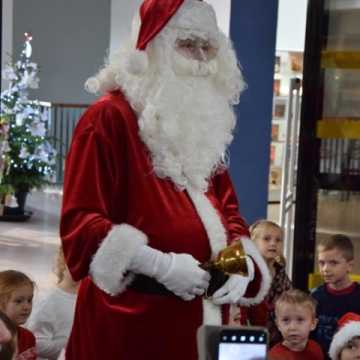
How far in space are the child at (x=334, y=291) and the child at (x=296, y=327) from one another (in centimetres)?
23

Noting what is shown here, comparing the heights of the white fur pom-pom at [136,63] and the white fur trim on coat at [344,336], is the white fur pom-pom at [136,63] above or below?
above

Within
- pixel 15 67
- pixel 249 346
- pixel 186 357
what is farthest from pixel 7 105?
pixel 249 346

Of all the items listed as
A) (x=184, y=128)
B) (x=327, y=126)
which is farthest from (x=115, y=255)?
(x=327, y=126)

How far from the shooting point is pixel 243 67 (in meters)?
3.97

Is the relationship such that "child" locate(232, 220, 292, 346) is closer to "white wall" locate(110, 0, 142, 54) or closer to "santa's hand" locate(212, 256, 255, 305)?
"santa's hand" locate(212, 256, 255, 305)

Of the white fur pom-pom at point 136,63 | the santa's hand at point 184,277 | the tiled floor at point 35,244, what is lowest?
the tiled floor at point 35,244

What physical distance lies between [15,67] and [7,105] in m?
0.56

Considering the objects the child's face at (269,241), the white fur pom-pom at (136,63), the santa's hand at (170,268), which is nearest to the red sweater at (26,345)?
the santa's hand at (170,268)

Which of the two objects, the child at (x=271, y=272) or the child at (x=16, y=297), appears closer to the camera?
the child at (x=16, y=297)

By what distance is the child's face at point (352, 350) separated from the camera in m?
2.55

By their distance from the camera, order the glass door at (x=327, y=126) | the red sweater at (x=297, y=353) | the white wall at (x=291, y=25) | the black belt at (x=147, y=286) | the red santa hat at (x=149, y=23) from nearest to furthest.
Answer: the black belt at (x=147, y=286) → the red santa hat at (x=149, y=23) → the red sweater at (x=297, y=353) → the glass door at (x=327, y=126) → the white wall at (x=291, y=25)

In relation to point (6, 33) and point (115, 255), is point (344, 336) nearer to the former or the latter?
point (115, 255)

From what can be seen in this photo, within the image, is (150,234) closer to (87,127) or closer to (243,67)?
(87,127)

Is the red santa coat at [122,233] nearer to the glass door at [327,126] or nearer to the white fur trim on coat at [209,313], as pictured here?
the white fur trim on coat at [209,313]
